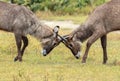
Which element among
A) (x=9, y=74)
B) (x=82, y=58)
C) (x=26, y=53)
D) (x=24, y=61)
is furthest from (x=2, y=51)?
(x=9, y=74)

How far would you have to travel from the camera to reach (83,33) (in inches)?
567

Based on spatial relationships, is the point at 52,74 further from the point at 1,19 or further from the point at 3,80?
the point at 1,19

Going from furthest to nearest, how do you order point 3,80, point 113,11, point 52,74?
point 113,11 → point 52,74 → point 3,80

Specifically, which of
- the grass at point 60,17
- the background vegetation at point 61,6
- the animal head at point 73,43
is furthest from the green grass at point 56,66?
the background vegetation at point 61,6

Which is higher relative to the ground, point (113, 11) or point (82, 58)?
point (113, 11)

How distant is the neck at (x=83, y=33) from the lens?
14336 millimetres

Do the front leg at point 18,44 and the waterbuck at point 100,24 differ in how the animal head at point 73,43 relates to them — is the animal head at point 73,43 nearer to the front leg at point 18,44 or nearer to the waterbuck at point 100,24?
the waterbuck at point 100,24

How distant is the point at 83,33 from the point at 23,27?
164 cm

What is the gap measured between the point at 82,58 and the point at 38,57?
170 cm

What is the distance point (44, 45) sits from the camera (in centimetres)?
1454

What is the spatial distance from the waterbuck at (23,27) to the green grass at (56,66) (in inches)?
21.5

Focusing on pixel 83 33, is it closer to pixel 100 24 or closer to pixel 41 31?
pixel 100 24

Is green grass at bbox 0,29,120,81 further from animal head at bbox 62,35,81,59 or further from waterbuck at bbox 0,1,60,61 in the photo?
waterbuck at bbox 0,1,60,61

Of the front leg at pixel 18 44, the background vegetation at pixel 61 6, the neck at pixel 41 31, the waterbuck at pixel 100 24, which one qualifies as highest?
the waterbuck at pixel 100 24
